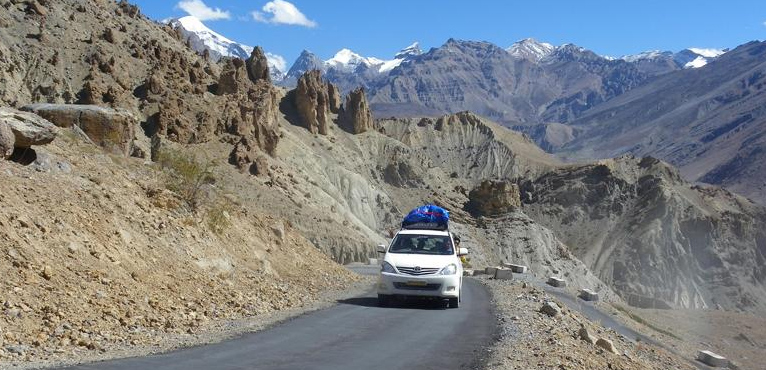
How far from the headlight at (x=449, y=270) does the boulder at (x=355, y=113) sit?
89.1 metres

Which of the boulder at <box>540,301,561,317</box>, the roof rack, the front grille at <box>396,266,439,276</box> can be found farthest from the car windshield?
the roof rack

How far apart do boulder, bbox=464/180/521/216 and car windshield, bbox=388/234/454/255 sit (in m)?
80.8

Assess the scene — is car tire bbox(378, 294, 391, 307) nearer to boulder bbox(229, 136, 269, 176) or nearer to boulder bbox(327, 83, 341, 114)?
boulder bbox(229, 136, 269, 176)

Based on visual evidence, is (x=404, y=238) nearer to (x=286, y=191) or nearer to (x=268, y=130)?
(x=286, y=191)

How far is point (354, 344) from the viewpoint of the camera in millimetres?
11688

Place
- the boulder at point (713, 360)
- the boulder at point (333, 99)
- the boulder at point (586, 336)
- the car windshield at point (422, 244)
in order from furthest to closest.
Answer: the boulder at point (333, 99)
the boulder at point (713, 360)
the car windshield at point (422, 244)
the boulder at point (586, 336)

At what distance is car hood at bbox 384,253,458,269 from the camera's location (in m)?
16.5

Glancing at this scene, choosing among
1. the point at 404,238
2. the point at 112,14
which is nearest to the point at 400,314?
the point at 404,238

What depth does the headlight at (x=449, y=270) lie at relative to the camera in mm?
16438

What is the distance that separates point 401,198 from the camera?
320ft

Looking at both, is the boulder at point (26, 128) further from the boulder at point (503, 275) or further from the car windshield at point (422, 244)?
the boulder at point (503, 275)

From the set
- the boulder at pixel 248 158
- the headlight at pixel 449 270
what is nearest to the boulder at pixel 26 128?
the headlight at pixel 449 270

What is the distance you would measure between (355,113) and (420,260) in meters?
90.7

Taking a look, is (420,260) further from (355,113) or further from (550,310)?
(355,113)
